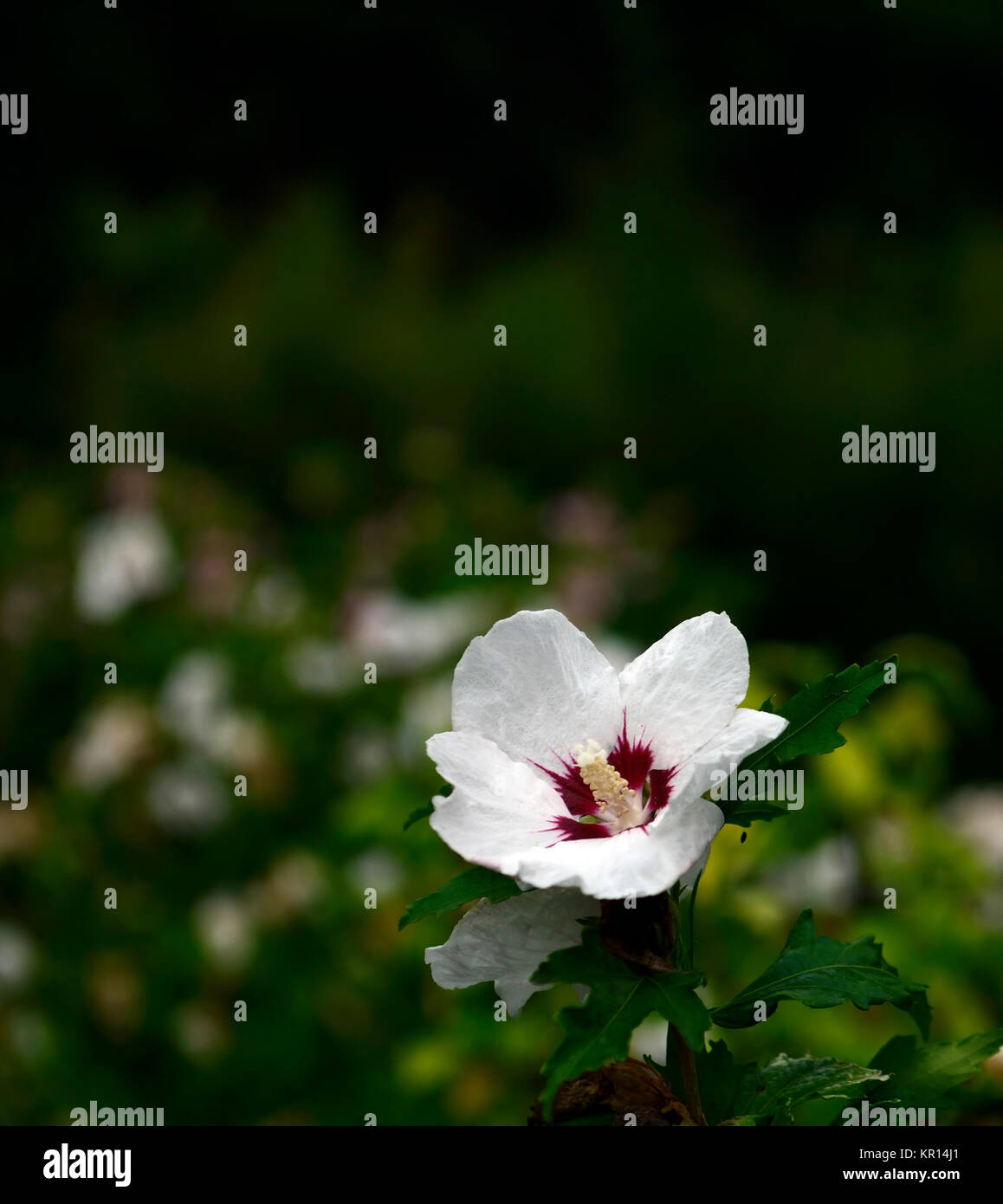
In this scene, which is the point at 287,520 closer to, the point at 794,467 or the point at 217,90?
the point at 794,467

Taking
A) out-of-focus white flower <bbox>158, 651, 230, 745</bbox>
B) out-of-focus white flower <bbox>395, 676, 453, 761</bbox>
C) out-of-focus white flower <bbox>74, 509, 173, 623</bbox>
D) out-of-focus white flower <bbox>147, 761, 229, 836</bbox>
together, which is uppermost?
out-of-focus white flower <bbox>74, 509, 173, 623</bbox>

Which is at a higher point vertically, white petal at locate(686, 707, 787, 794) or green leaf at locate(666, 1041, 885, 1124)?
white petal at locate(686, 707, 787, 794)

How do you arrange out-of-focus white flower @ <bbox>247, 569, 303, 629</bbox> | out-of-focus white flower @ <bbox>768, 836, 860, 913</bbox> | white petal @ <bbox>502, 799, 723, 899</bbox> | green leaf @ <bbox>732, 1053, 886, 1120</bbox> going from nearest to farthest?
1. white petal @ <bbox>502, 799, 723, 899</bbox>
2. green leaf @ <bbox>732, 1053, 886, 1120</bbox>
3. out-of-focus white flower @ <bbox>768, 836, 860, 913</bbox>
4. out-of-focus white flower @ <bbox>247, 569, 303, 629</bbox>

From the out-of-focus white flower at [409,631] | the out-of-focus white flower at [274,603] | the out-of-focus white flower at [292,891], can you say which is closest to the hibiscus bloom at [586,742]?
the out-of-focus white flower at [292,891]

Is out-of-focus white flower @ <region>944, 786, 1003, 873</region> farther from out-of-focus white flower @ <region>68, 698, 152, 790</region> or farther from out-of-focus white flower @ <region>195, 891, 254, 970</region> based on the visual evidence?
out-of-focus white flower @ <region>68, 698, 152, 790</region>

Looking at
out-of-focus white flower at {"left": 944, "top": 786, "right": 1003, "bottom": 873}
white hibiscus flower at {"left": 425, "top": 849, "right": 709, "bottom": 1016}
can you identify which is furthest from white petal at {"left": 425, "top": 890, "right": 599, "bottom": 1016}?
out-of-focus white flower at {"left": 944, "top": 786, "right": 1003, "bottom": 873}

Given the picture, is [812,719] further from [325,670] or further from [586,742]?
[325,670]

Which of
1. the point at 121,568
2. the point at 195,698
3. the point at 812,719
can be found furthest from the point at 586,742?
the point at 121,568
